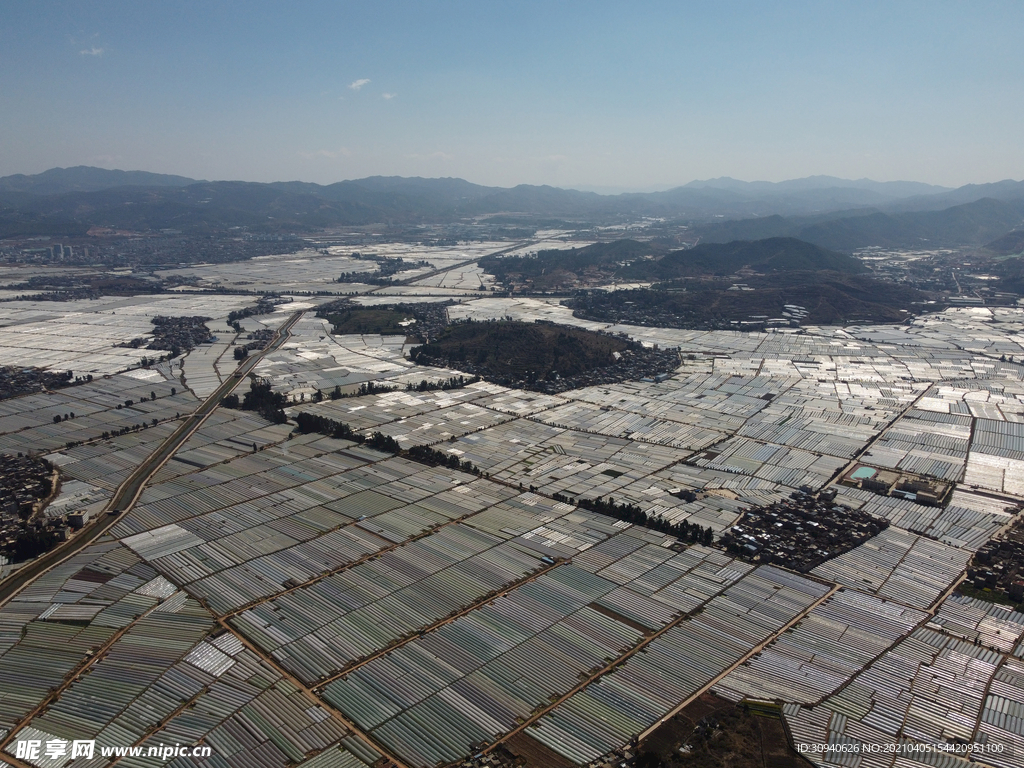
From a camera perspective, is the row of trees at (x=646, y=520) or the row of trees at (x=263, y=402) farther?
the row of trees at (x=263, y=402)

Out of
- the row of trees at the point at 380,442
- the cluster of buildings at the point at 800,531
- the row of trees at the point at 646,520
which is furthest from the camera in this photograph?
the row of trees at the point at 380,442

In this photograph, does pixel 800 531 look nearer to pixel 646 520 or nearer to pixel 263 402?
pixel 646 520

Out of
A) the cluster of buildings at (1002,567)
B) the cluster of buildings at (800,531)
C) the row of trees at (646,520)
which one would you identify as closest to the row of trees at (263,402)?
the row of trees at (646,520)

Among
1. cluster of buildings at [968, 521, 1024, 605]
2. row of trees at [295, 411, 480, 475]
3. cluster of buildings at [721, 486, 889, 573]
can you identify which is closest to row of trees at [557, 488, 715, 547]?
cluster of buildings at [721, 486, 889, 573]

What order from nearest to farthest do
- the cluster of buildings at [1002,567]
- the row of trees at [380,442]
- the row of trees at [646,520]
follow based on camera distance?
the cluster of buildings at [1002,567]
the row of trees at [646,520]
the row of trees at [380,442]

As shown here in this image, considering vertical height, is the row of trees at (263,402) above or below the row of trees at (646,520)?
above

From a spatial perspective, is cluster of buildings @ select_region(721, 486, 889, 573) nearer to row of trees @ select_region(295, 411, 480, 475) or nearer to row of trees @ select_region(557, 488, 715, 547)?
row of trees @ select_region(557, 488, 715, 547)

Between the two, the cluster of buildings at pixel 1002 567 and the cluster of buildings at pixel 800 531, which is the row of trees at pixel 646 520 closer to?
the cluster of buildings at pixel 800 531

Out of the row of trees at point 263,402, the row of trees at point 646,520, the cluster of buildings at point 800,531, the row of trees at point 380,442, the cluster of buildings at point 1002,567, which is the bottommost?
the cluster of buildings at point 1002,567

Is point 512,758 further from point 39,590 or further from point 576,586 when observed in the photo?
point 39,590

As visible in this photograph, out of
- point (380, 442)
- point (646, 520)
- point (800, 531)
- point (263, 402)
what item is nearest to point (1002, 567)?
point (800, 531)

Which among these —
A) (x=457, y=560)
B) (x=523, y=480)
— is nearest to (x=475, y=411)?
(x=523, y=480)
